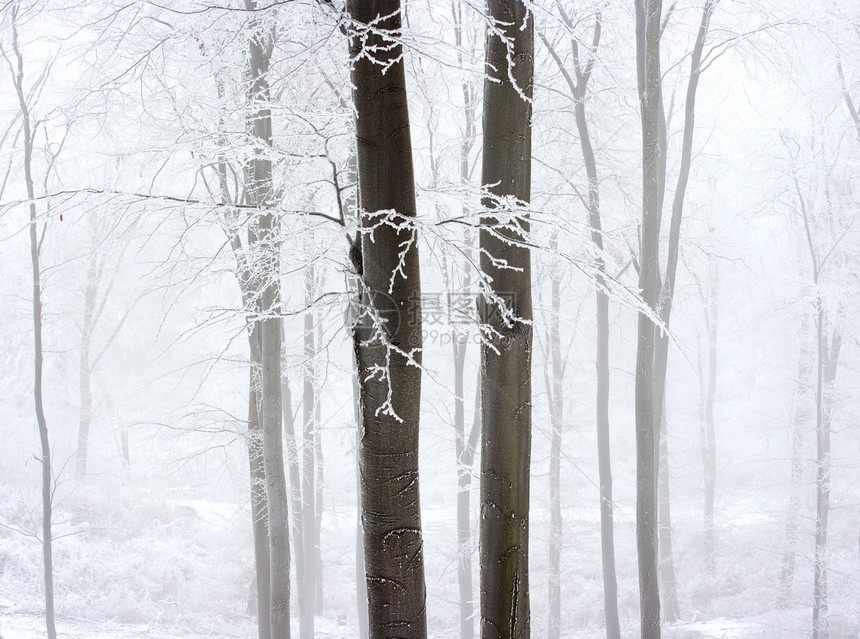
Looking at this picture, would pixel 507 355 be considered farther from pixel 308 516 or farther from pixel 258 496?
pixel 308 516

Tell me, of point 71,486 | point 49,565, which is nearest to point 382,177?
point 49,565

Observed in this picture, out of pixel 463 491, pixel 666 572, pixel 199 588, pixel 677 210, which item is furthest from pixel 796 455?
pixel 199 588

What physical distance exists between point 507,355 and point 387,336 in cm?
80

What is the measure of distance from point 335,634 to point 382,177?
11.8 meters

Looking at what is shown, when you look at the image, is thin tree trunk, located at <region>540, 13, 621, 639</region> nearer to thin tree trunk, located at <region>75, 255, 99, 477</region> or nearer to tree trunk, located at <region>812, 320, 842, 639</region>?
tree trunk, located at <region>812, 320, 842, 639</region>

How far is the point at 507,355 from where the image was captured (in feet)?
9.16

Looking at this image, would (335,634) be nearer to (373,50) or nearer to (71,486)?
(71,486)

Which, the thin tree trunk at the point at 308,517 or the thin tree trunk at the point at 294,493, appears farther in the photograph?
the thin tree trunk at the point at 308,517

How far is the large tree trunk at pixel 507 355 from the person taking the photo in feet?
9.18

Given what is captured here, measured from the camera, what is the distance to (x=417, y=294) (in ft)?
7.56

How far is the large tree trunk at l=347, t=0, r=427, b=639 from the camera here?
2166 mm

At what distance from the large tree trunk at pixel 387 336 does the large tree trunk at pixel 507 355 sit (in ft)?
1.93

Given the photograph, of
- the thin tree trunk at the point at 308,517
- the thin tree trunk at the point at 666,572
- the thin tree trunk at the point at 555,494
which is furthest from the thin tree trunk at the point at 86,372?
the thin tree trunk at the point at 666,572

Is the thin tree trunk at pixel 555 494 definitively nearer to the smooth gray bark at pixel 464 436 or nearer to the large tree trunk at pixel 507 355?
the smooth gray bark at pixel 464 436
